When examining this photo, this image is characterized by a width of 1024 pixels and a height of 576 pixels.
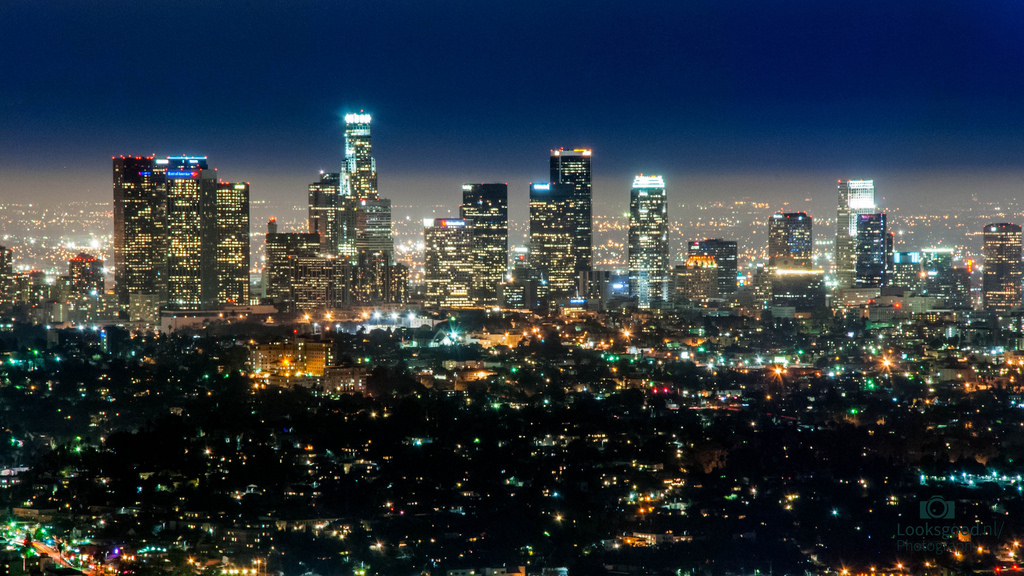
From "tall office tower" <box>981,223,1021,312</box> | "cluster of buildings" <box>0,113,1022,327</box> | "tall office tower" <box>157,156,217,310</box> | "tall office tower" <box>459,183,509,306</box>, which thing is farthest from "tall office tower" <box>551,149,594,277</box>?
"tall office tower" <box>981,223,1021,312</box>

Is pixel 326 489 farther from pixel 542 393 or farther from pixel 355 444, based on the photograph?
pixel 542 393

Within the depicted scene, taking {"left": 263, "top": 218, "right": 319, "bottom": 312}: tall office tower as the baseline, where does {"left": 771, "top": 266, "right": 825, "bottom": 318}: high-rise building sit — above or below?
below

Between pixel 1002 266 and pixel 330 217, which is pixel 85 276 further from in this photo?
pixel 1002 266

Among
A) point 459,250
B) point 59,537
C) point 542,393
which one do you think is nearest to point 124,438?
point 59,537

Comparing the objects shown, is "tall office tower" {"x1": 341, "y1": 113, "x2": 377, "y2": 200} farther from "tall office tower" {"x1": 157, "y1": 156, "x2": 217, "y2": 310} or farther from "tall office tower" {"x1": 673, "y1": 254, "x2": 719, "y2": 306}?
"tall office tower" {"x1": 673, "y1": 254, "x2": 719, "y2": 306}

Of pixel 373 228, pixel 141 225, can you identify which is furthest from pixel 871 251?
pixel 141 225

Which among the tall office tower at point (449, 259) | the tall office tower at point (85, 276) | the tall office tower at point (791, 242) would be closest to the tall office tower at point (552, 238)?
the tall office tower at point (449, 259)

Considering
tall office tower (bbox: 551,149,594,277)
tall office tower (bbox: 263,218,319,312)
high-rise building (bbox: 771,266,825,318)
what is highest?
tall office tower (bbox: 551,149,594,277)
